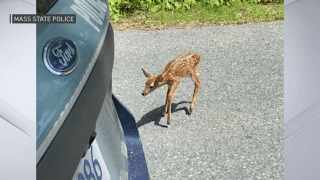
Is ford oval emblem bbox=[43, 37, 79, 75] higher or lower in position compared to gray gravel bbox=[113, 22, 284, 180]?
higher

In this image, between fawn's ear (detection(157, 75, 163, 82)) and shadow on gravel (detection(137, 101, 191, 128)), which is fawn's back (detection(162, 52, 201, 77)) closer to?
fawn's ear (detection(157, 75, 163, 82))

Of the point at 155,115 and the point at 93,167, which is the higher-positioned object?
the point at 93,167

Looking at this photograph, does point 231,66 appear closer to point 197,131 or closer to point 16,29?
point 197,131

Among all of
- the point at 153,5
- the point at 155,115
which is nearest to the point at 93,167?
the point at 155,115

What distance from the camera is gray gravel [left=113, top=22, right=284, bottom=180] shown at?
3811 mm

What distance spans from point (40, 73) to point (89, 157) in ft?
1.12

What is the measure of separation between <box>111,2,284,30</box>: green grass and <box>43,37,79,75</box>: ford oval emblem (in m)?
6.46

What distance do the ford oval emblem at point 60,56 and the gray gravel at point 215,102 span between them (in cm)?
266

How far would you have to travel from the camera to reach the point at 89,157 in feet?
4.06

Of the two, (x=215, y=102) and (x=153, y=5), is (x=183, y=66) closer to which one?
(x=215, y=102)

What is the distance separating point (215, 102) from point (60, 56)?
13.5ft

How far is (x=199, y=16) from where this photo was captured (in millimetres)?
7832

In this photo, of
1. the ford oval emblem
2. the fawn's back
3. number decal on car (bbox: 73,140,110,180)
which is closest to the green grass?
the fawn's back

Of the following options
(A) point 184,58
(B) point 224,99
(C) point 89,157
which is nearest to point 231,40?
(B) point 224,99
